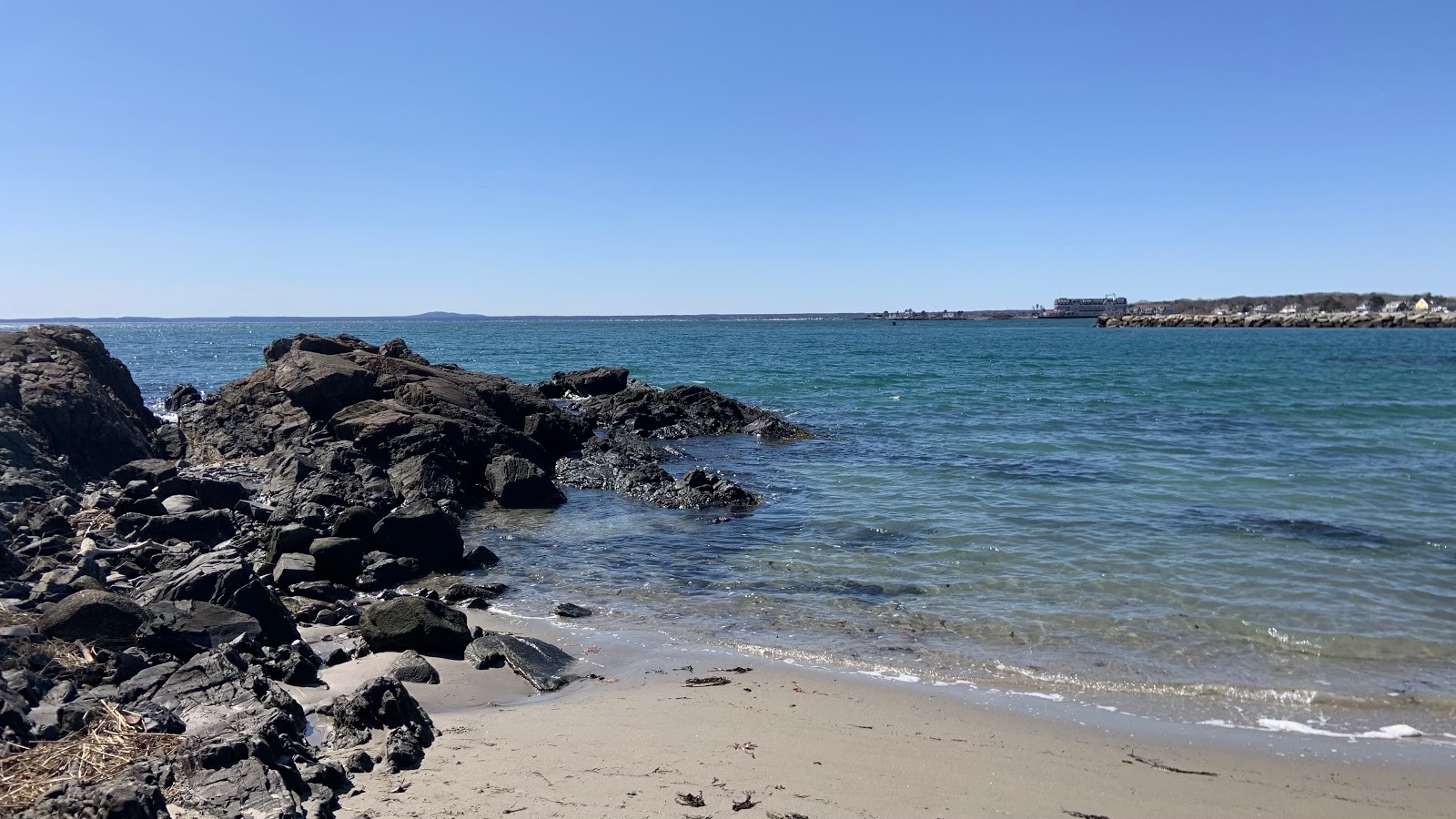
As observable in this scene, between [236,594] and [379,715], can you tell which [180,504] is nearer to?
[236,594]

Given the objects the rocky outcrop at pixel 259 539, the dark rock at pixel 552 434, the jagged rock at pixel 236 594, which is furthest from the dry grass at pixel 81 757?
the dark rock at pixel 552 434

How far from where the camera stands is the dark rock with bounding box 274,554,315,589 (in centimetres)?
1013

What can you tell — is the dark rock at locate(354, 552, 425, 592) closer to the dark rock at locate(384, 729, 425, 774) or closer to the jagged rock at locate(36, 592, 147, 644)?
the jagged rock at locate(36, 592, 147, 644)

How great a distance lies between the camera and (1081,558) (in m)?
11.6

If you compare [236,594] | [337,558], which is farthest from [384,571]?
[236,594]

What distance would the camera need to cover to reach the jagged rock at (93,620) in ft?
22.4

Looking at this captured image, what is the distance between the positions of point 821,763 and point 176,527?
9793 millimetres

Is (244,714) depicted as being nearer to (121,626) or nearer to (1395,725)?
(121,626)

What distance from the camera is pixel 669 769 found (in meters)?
5.68

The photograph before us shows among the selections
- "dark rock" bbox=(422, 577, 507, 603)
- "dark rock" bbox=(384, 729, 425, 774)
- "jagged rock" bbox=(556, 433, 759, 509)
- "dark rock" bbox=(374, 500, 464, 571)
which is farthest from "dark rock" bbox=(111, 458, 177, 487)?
"dark rock" bbox=(384, 729, 425, 774)

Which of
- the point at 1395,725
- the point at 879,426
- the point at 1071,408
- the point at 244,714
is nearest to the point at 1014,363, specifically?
the point at 1071,408

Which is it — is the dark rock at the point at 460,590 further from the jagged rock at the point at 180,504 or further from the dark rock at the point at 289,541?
the jagged rock at the point at 180,504

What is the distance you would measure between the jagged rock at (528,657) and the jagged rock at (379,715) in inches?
61.0

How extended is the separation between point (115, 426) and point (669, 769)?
49.3 ft
